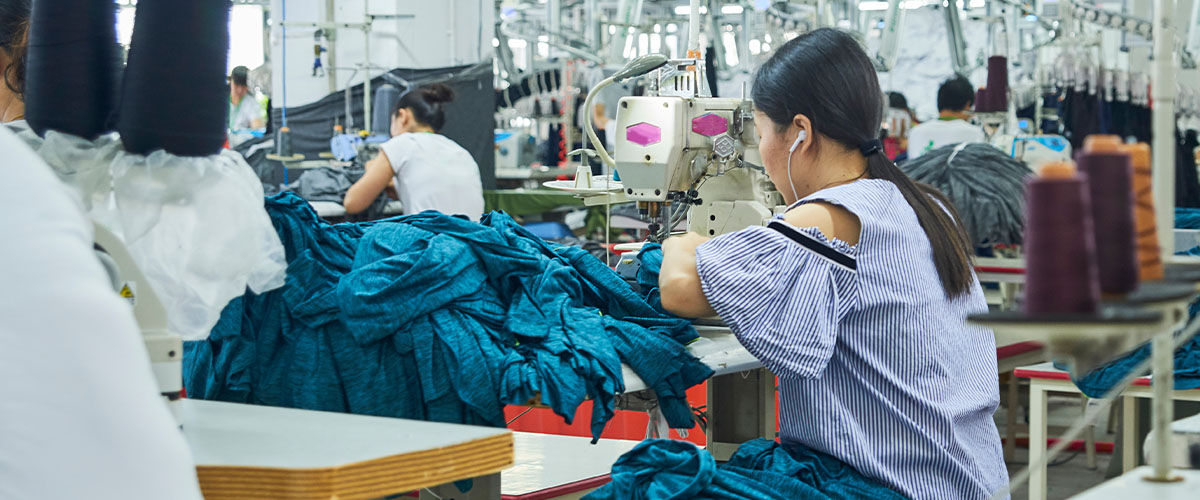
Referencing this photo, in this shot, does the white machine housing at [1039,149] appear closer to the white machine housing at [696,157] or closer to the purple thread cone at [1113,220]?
the white machine housing at [696,157]

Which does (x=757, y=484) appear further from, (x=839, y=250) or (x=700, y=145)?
(x=700, y=145)

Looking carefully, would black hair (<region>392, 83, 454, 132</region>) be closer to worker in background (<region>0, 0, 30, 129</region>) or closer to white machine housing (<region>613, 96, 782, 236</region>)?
white machine housing (<region>613, 96, 782, 236</region>)

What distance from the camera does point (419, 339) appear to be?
185cm

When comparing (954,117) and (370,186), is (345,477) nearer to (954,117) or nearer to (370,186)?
(370,186)

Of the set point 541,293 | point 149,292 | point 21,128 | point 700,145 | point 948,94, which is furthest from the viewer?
point 948,94

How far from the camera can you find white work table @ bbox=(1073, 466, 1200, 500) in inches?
46.0

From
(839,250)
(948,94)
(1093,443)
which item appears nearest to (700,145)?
(839,250)

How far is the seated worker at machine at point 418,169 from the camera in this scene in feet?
15.6

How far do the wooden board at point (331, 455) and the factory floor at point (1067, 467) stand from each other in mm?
2702

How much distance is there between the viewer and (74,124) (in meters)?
1.41

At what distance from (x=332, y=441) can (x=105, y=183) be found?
1.29ft

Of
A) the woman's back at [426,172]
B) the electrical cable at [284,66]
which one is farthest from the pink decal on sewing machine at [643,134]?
the electrical cable at [284,66]

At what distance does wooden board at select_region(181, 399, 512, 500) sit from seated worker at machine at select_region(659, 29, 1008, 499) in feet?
1.66

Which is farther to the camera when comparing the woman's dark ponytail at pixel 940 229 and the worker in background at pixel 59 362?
the woman's dark ponytail at pixel 940 229
